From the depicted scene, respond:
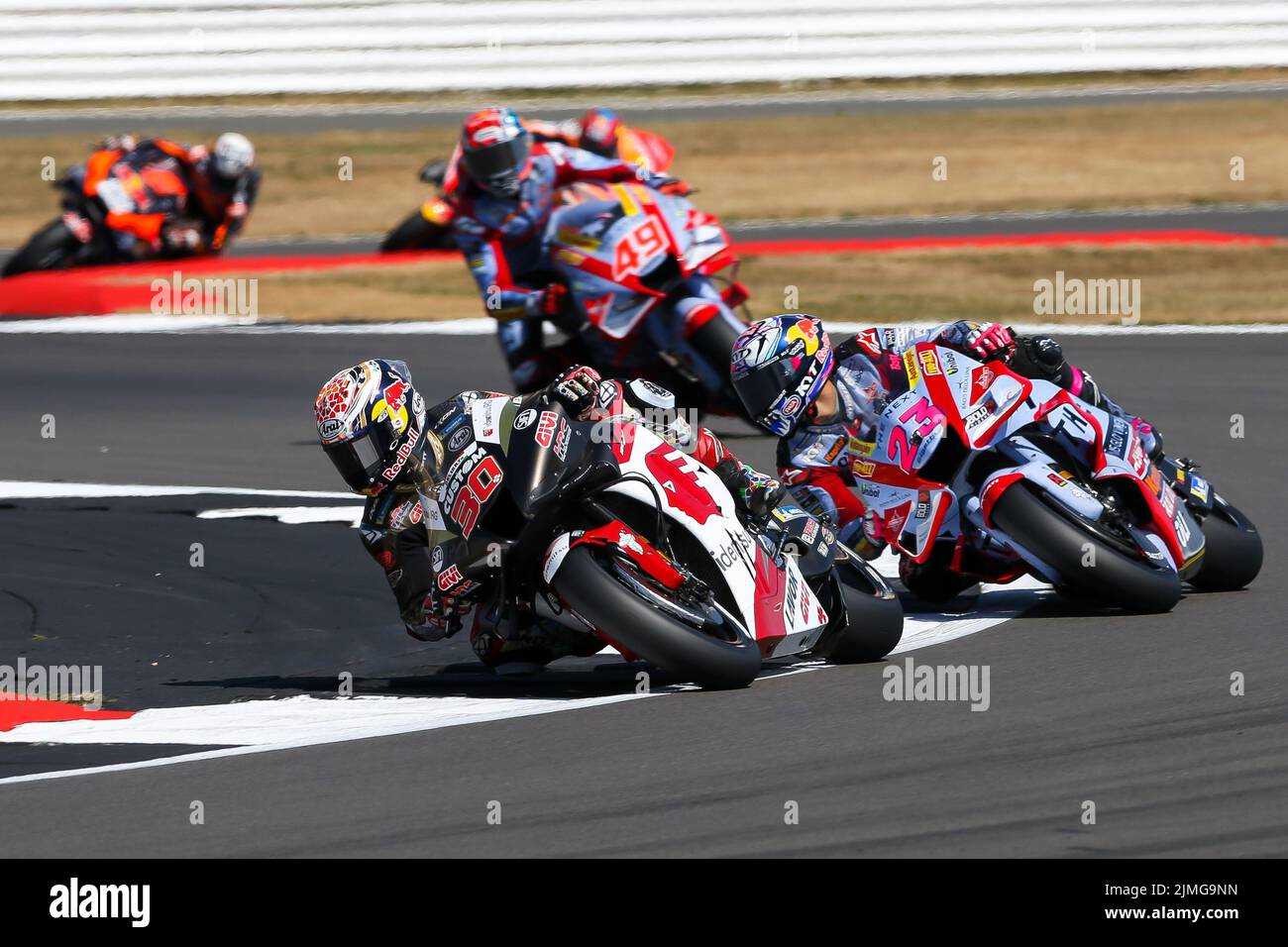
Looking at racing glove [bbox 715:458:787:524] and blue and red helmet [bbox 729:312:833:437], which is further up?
blue and red helmet [bbox 729:312:833:437]

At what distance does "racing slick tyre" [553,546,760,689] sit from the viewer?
Answer: 6930mm

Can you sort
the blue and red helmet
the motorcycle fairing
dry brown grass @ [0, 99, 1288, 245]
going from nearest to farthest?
the motorcycle fairing → the blue and red helmet → dry brown grass @ [0, 99, 1288, 245]

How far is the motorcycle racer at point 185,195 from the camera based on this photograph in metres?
21.5

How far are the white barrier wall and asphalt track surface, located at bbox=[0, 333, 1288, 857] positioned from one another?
18.7m

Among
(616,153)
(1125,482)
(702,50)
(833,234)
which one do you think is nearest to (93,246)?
(833,234)

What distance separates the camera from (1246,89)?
29.6 m

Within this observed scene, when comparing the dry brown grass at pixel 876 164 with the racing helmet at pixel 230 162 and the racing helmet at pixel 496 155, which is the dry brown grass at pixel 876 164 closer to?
the racing helmet at pixel 230 162

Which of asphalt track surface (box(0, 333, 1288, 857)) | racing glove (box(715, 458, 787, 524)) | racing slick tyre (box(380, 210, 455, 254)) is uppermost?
racing slick tyre (box(380, 210, 455, 254))

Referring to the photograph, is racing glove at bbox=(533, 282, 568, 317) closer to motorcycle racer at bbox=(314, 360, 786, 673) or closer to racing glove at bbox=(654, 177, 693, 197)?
racing glove at bbox=(654, 177, 693, 197)

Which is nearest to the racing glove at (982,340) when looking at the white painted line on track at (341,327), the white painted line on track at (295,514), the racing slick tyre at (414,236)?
the white painted line on track at (295,514)

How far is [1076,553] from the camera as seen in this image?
820 centimetres
